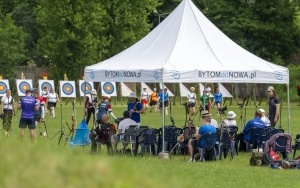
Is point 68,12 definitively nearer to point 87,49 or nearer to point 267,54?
point 87,49

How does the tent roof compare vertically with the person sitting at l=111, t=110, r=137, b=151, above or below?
above

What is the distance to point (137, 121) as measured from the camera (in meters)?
24.2

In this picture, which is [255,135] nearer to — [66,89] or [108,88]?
[108,88]

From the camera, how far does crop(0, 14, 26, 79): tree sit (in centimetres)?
6862

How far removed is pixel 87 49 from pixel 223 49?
46374mm

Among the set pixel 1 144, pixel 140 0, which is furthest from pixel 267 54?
pixel 1 144

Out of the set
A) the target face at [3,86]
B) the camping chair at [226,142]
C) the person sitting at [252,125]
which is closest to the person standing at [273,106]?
the person sitting at [252,125]

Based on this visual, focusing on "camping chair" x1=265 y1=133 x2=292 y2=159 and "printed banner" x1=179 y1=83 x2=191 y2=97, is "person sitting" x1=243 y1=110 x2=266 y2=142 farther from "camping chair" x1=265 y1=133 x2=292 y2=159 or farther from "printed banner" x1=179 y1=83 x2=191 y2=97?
"printed banner" x1=179 y1=83 x2=191 y2=97

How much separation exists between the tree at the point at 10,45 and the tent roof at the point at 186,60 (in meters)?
45.0

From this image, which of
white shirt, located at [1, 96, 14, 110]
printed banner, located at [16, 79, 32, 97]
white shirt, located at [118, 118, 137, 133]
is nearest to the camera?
white shirt, located at [118, 118, 137, 133]

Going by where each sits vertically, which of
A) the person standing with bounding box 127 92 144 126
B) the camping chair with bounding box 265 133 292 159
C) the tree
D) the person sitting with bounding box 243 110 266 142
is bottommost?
the camping chair with bounding box 265 133 292 159

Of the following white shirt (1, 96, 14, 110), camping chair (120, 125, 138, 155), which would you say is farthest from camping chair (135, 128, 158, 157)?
white shirt (1, 96, 14, 110)

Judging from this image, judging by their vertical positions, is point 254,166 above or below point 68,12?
below

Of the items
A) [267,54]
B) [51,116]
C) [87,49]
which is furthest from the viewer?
[267,54]
